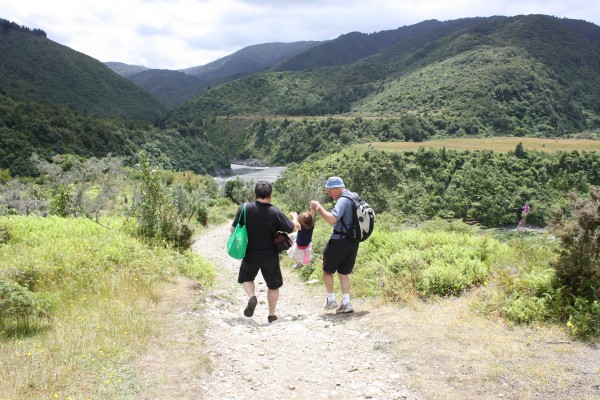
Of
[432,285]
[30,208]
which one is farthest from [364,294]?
[30,208]

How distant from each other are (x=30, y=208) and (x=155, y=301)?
28113mm

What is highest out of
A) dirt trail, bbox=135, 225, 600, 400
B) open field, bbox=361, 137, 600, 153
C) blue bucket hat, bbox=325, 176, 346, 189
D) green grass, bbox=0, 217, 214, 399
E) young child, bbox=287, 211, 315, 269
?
open field, bbox=361, 137, 600, 153

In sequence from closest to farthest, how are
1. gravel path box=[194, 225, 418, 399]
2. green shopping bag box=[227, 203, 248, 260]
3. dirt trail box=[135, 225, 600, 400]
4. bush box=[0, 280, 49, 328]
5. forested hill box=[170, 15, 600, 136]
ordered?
dirt trail box=[135, 225, 600, 400]
gravel path box=[194, 225, 418, 399]
bush box=[0, 280, 49, 328]
green shopping bag box=[227, 203, 248, 260]
forested hill box=[170, 15, 600, 136]

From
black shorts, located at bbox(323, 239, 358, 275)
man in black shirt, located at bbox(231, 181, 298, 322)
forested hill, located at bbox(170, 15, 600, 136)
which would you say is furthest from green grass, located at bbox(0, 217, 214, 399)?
forested hill, located at bbox(170, 15, 600, 136)

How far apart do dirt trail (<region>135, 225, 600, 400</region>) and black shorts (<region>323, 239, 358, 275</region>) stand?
779mm

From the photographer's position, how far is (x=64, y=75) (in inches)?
6427

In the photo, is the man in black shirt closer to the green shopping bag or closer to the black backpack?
the green shopping bag

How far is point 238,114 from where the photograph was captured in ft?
630

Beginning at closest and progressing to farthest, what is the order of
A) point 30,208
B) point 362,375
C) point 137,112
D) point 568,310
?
point 362,375 → point 568,310 → point 30,208 → point 137,112

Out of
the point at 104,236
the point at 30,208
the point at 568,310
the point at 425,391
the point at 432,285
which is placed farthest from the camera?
the point at 30,208

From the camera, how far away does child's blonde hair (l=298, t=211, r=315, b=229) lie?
622 centimetres

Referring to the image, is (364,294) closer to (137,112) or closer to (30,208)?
(30,208)

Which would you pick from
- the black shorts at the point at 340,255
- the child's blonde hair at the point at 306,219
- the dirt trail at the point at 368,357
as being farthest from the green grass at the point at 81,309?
the black shorts at the point at 340,255

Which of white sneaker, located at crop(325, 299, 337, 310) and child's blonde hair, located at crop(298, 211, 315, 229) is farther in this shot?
white sneaker, located at crop(325, 299, 337, 310)
